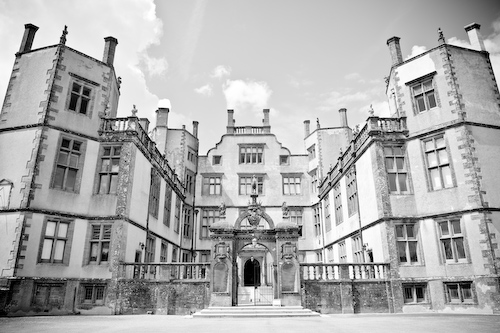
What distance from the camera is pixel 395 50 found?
21000 mm

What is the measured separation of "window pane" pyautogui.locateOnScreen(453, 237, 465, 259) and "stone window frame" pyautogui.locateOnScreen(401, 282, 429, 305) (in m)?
2.11

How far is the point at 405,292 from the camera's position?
16.6m

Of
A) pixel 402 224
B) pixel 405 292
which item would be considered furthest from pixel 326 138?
pixel 405 292

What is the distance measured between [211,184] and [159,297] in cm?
1693

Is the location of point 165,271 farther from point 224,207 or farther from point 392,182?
point 392,182

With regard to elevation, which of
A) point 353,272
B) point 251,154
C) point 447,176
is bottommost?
point 353,272

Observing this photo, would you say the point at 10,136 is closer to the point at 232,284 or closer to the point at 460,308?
the point at 232,284

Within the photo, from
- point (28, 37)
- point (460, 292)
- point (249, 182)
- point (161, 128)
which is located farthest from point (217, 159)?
point (460, 292)

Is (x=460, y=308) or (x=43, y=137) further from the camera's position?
(x=43, y=137)

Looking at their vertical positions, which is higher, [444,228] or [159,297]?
[444,228]

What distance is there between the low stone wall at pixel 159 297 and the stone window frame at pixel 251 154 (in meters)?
17.9

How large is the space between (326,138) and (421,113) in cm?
1349

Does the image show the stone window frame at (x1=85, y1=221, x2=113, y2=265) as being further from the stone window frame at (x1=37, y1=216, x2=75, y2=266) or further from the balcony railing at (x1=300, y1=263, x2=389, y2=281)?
the balcony railing at (x1=300, y1=263, x2=389, y2=281)

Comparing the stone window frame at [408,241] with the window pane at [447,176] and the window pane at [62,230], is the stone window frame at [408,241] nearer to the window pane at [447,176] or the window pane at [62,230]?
the window pane at [447,176]
